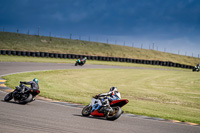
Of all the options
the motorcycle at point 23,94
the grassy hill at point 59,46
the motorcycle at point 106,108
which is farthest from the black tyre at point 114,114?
the grassy hill at point 59,46

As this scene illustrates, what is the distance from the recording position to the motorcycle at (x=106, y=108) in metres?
7.86

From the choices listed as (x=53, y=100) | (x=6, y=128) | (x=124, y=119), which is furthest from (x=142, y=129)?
(x=53, y=100)

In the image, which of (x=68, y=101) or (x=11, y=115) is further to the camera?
(x=68, y=101)

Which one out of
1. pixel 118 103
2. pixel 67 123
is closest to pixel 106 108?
pixel 118 103

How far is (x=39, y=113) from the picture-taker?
8.30 m

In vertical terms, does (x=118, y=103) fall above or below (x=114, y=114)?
above

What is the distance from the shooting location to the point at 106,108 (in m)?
8.09

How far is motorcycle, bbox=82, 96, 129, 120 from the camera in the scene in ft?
25.8

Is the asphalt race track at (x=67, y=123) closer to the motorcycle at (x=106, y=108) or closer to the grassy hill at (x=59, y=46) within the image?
the motorcycle at (x=106, y=108)

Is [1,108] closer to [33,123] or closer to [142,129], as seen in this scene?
[33,123]

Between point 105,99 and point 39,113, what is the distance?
226cm

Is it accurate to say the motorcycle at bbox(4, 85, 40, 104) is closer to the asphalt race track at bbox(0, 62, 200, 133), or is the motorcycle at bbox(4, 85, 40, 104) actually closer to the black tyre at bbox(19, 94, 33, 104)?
the black tyre at bbox(19, 94, 33, 104)

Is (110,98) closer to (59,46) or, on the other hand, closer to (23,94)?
(23,94)

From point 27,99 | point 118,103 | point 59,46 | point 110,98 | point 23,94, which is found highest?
point 59,46
